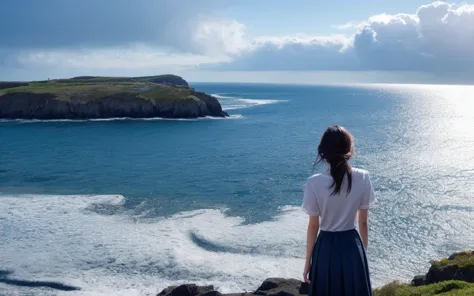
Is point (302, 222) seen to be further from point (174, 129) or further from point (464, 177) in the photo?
point (174, 129)

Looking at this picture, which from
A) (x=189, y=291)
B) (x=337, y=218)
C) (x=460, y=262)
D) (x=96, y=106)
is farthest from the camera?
(x=96, y=106)

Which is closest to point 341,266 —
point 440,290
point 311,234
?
point 311,234

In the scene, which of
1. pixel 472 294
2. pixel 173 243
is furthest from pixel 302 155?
pixel 472 294

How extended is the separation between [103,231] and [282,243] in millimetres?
9983

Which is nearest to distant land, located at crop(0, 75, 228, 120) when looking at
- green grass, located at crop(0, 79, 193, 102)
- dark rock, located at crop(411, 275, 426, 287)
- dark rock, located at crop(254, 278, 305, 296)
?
green grass, located at crop(0, 79, 193, 102)

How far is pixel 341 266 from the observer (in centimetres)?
610

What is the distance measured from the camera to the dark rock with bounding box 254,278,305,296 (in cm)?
1558

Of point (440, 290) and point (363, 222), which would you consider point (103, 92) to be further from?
point (363, 222)

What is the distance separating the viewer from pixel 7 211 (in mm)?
29016

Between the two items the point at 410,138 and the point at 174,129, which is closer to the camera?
the point at 410,138

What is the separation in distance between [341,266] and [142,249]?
17.4 meters

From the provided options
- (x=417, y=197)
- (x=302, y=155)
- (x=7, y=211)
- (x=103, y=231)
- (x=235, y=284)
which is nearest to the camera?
(x=235, y=284)

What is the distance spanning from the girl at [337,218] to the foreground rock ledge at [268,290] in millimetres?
9782

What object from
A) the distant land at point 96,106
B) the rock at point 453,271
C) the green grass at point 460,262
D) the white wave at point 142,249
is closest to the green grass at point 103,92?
the distant land at point 96,106
